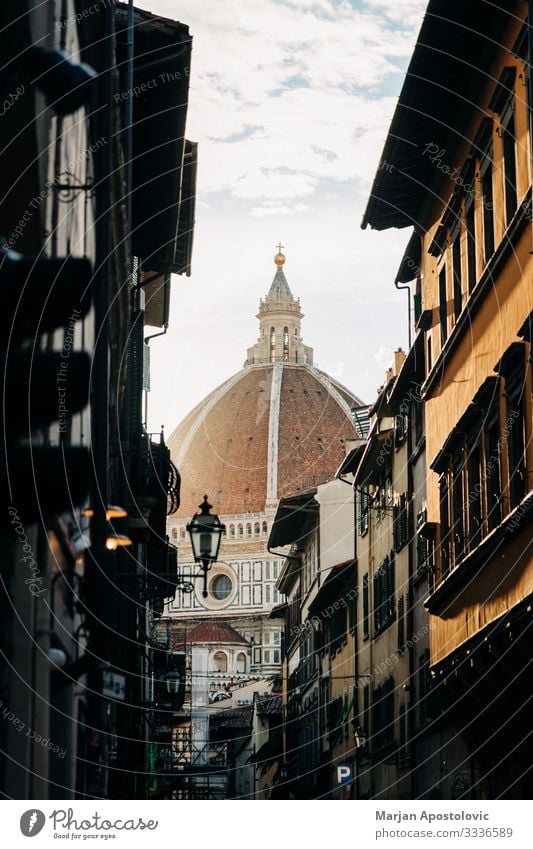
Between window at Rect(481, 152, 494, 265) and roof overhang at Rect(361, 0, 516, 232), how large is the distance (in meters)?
0.81

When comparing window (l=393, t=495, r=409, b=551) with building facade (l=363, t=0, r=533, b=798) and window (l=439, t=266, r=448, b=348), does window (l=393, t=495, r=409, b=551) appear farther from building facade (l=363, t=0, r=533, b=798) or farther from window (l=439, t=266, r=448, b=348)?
window (l=439, t=266, r=448, b=348)

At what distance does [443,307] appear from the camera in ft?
58.7

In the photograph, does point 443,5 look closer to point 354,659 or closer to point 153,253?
point 153,253

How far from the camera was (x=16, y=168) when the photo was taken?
973 cm

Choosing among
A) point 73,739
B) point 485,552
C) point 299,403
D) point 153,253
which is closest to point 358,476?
point 153,253

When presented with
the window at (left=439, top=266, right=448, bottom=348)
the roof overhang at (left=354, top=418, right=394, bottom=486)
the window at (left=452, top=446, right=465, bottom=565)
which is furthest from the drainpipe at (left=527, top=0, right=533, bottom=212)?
the roof overhang at (left=354, top=418, right=394, bottom=486)

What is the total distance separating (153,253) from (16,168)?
1100 centimetres

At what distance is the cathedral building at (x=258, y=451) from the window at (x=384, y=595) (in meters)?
95.9

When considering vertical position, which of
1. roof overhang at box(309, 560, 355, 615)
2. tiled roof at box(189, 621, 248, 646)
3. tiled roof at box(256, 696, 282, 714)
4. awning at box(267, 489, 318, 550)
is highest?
tiled roof at box(189, 621, 248, 646)

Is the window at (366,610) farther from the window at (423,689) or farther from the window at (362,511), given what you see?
the window at (423,689)

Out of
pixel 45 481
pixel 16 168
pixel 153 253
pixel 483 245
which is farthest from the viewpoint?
pixel 153 253

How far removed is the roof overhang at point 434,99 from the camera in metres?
14.2

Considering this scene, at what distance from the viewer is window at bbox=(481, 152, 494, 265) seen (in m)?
14.5

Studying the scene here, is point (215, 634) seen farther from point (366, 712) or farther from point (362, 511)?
point (366, 712)
